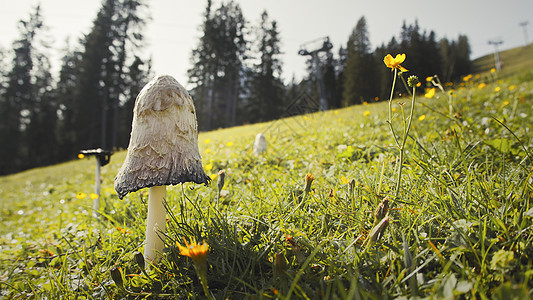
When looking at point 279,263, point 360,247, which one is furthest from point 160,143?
point 360,247

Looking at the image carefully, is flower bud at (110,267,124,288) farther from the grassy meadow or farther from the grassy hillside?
the grassy hillside

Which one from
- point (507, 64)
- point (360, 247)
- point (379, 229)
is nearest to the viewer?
point (379, 229)

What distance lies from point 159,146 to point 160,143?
0.01m

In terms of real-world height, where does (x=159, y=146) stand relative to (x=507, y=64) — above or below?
below

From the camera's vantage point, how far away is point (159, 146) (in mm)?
1088

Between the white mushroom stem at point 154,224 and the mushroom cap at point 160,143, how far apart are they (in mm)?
131

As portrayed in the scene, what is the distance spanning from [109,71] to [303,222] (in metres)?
25.7

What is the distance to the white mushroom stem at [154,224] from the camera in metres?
1.16

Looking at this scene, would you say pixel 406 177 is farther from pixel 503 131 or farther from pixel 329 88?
pixel 329 88

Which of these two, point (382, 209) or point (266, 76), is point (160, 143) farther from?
point (266, 76)

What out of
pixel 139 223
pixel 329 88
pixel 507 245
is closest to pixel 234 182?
pixel 139 223

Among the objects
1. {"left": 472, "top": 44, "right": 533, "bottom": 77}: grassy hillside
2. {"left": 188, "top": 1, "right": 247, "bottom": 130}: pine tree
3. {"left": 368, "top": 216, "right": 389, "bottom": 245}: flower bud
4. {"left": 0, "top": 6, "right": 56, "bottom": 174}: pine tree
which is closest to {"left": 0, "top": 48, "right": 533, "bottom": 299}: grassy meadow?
{"left": 368, "top": 216, "right": 389, "bottom": 245}: flower bud

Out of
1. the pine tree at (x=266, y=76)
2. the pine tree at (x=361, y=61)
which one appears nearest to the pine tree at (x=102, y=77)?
the pine tree at (x=266, y=76)

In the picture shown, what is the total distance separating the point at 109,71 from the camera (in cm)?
2184
